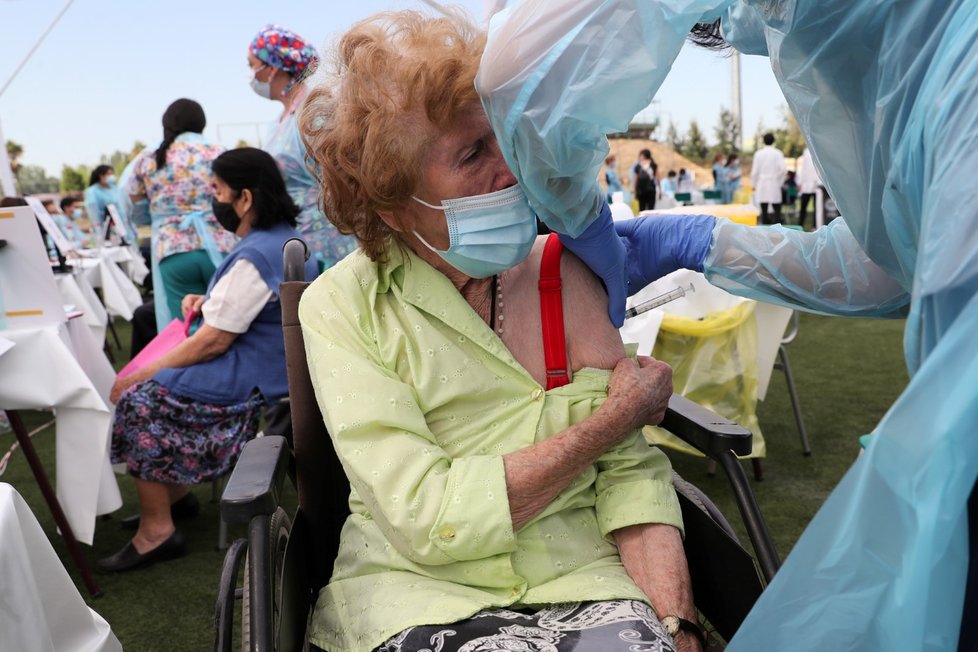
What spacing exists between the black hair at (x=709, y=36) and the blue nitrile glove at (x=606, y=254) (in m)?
0.29

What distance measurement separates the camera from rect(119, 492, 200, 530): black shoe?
3422 mm

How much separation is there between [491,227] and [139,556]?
2265 mm

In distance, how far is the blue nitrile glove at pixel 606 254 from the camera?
4.70 ft

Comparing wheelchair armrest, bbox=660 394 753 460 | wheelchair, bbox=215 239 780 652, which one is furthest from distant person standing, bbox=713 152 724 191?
wheelchair, bbox=215 239 780 652

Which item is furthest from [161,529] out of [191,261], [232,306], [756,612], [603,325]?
[756,612]

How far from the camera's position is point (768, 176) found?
14.9 m

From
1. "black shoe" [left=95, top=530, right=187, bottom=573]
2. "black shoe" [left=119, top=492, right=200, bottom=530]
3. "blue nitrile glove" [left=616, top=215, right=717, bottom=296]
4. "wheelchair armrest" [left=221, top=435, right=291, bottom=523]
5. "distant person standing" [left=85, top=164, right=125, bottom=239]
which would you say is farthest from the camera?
"distant person standing" [left=85, top=164, right=125, bottom=239]

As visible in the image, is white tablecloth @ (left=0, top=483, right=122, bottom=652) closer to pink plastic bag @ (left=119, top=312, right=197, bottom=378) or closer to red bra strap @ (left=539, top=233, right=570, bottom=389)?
red bra strap @ (left=539, top=233, right=570, bottom=389)

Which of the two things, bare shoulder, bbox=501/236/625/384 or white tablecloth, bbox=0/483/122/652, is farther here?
bare shoulder, bbox=501/236/625/384

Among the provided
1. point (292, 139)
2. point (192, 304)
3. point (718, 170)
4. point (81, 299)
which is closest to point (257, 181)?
point (192, 304)

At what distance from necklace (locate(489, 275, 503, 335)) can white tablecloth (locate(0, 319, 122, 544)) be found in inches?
67.4

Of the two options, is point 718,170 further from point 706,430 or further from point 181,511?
point 706,430

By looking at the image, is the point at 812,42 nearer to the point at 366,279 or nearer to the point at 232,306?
the point at 366,279

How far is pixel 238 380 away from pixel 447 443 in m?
1.61
